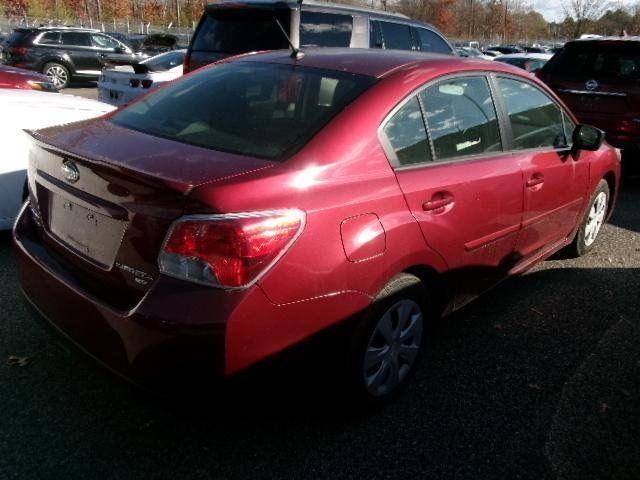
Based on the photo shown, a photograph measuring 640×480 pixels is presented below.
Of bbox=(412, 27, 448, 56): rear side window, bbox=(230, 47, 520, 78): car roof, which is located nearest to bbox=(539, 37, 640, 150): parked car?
bbox=(412, 27, 448, 56): rear side window

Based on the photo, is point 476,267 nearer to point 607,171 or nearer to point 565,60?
point 607,171

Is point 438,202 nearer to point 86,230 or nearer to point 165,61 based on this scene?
point 86,230

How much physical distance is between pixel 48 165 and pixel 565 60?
718cm

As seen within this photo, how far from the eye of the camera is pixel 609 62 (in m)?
7.41

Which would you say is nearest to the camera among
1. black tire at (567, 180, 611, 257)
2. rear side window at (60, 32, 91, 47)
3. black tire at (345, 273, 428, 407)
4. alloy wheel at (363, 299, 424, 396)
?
black tire at (345, 273, 428, 407)

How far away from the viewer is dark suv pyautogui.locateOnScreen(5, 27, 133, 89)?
1655 cm

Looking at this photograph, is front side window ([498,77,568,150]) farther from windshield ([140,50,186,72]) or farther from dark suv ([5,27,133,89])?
dark suv ([5,27,133,89])

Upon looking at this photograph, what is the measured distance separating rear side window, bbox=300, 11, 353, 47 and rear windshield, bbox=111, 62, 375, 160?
3347 mm

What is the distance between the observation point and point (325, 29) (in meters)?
6.50

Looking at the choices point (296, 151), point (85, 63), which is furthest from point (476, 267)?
point (85, 63)

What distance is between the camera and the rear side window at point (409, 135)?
2643 mm

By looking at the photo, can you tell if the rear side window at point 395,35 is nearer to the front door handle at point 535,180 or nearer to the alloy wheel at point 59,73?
the front door handle at point 535,180

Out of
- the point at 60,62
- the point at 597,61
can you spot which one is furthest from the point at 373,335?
the point at 60,62

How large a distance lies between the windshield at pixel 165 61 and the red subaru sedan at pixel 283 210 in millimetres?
7528
